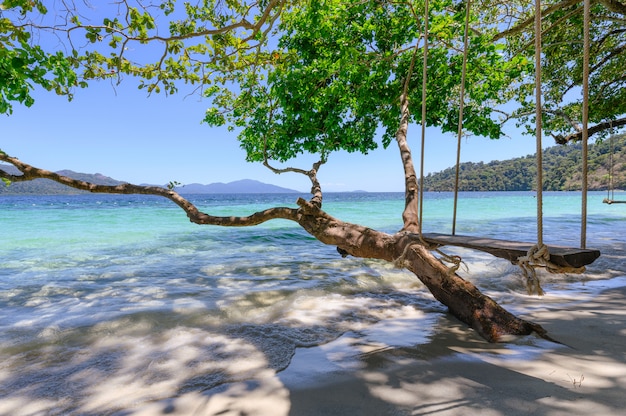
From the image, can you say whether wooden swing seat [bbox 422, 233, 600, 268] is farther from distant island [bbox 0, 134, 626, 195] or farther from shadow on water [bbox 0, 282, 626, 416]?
distant island [bbox 0, 134, 626, 195]

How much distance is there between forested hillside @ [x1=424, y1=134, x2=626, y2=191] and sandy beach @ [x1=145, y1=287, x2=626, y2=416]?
1878 inches

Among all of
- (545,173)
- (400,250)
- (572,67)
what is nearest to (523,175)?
(545,173)

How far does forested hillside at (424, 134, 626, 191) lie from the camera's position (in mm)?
42594

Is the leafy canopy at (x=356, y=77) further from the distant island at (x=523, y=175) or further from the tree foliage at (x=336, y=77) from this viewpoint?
the distant island at (x=523, y=175)

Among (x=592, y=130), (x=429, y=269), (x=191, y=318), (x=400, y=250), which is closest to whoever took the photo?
(x=429, y=269)

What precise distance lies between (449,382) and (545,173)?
63.5 m

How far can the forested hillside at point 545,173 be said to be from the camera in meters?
42.6

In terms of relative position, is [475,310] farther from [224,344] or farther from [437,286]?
[224,344]

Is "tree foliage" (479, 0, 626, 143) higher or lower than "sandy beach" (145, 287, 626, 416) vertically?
higher

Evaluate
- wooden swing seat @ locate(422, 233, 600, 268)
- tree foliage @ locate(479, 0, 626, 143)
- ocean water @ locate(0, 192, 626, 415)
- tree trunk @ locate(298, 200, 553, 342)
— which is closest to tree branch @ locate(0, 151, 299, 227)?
tree trunk @ locate(298, 200, 553, 342)

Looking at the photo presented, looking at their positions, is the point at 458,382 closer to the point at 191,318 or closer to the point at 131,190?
the point at 191,318

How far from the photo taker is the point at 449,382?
69.3 inches

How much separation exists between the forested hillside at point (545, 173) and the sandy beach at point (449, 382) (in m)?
47.7

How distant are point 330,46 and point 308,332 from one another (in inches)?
160
